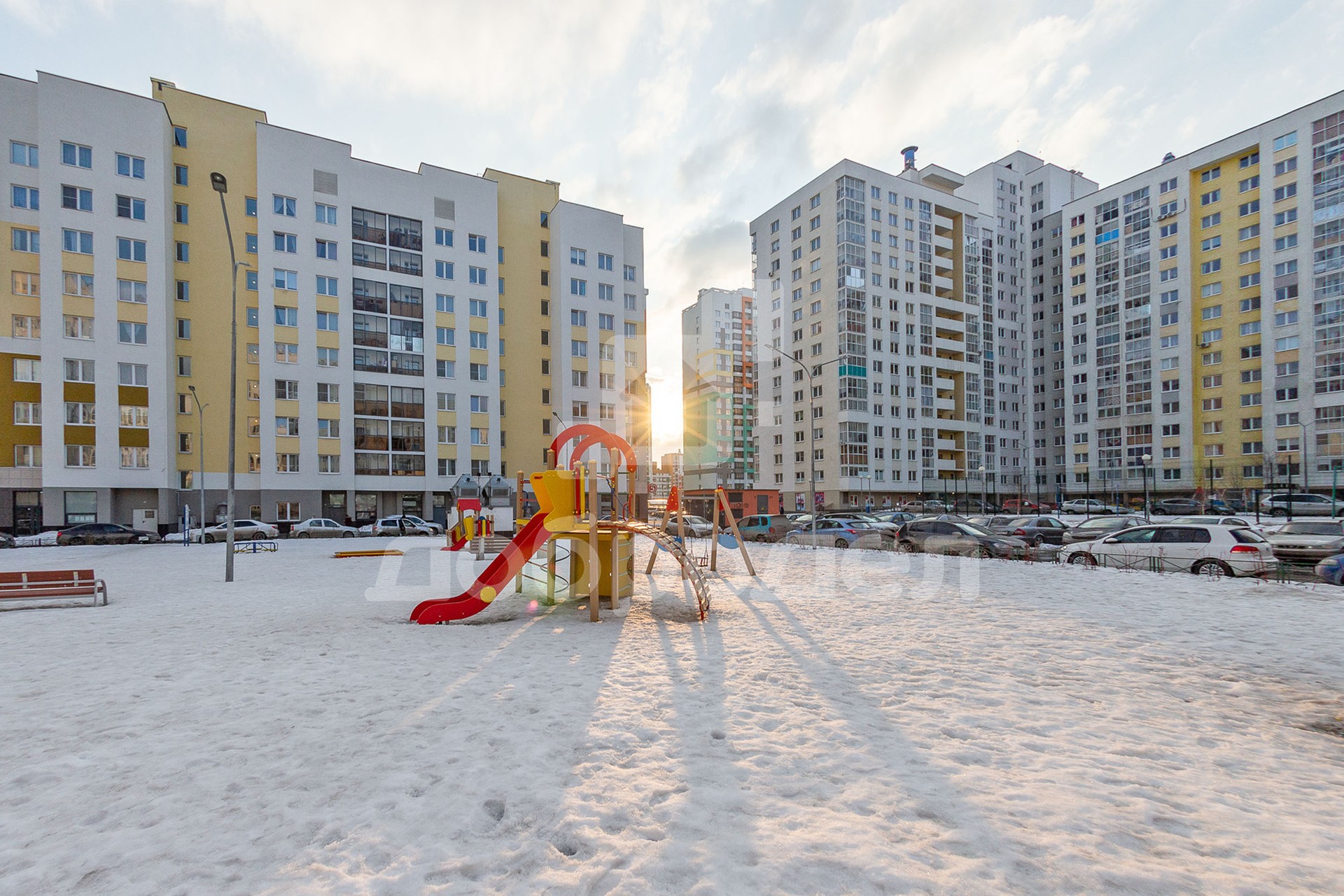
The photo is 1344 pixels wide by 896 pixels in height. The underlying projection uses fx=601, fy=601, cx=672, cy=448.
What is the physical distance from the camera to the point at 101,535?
124ft

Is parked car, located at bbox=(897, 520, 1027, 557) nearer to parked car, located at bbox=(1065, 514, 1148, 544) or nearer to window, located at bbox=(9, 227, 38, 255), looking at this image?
parked car, located at bbox=(1065, 514, 1148, 544)

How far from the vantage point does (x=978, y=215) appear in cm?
8544

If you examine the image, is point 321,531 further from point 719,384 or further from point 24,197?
point 719,384

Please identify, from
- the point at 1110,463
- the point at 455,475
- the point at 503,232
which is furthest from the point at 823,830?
the point at 1110,463

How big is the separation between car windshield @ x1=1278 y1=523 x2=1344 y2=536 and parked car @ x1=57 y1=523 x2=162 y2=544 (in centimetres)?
5804

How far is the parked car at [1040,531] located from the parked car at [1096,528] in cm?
44

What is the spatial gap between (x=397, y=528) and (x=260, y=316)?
68.5 feet

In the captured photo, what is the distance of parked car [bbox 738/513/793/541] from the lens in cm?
3541

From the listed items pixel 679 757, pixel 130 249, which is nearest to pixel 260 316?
pixel 130 249

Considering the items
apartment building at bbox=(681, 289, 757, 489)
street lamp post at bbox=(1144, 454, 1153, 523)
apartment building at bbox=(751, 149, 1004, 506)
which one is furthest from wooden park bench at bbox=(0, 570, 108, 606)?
apartment building at bbox=(681, 289, 757, 489)

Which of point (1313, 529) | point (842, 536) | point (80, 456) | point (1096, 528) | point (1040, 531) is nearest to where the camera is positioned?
point (1313, 529)

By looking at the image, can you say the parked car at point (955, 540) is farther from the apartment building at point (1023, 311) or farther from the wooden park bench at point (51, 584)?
the apartment building at point (1023, 311)

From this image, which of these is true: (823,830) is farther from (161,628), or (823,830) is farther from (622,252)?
(622,252)

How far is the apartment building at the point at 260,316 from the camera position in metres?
41.8
